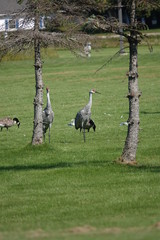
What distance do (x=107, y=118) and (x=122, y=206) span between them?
1739 centimetres

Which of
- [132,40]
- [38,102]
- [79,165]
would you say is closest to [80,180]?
[79,165]

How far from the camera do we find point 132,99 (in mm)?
16625

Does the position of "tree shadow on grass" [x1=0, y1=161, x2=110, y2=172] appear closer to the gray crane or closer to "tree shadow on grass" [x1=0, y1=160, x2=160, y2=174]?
"tree shadow on grass" [x1=0, y1=160, x2=160, y2=174]

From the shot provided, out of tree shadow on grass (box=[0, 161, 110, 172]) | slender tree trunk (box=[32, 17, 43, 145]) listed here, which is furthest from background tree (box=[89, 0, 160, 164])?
slender tree trunk (box=[32, 17, 43, 145])

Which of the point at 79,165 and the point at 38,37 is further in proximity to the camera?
the point at 38,37

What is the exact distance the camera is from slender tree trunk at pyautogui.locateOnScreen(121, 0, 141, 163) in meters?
16.4

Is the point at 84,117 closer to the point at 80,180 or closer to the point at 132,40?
the point at 132,40

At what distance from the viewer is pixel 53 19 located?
1977 centimetres

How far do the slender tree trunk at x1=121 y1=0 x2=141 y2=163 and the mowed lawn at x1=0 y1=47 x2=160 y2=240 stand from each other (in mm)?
414

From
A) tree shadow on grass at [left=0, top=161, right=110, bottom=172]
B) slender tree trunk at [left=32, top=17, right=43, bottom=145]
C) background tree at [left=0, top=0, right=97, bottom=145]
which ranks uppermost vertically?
background tree at [left=0, top=0, right=97, bottom=145]

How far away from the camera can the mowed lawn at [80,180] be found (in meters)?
10.4

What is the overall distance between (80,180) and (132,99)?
94.8 inches

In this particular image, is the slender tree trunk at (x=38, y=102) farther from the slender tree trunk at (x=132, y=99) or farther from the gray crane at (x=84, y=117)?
the slender tree trunk at (x=132, y=99)

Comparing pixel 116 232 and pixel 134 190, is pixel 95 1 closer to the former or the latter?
pixel 134 190
